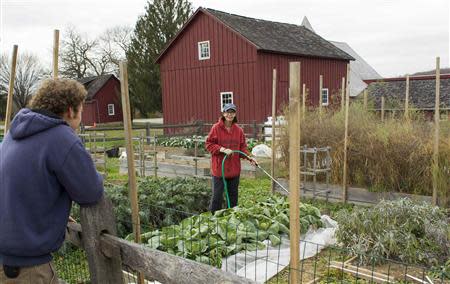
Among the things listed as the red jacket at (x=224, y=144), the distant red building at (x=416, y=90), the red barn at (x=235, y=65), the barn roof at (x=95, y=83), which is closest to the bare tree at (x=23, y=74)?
the barn roof at (x=95, y=83)

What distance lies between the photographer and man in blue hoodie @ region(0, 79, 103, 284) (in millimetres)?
2061

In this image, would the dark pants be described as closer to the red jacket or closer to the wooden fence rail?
the red jacket

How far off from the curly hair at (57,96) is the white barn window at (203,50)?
1871cm

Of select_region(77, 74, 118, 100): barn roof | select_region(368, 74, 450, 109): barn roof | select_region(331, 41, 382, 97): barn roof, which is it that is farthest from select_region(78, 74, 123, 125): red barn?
select_region(368, 74, 450, 109): barn roof

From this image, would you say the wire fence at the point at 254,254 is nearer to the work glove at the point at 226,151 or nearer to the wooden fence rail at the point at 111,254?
the work glove at the point at 226,151

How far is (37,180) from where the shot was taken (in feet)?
6.78

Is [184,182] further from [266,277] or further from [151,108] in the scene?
[151,108]

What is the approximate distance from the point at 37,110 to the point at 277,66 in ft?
59.5

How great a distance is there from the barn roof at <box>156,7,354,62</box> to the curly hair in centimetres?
1671

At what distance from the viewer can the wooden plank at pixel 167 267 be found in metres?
1.98

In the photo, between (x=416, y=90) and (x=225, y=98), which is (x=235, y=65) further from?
(x=416, y=90)

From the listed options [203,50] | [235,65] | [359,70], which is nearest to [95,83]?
[203,50]

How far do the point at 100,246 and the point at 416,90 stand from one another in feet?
66.9

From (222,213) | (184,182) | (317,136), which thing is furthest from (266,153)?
(222,213)
